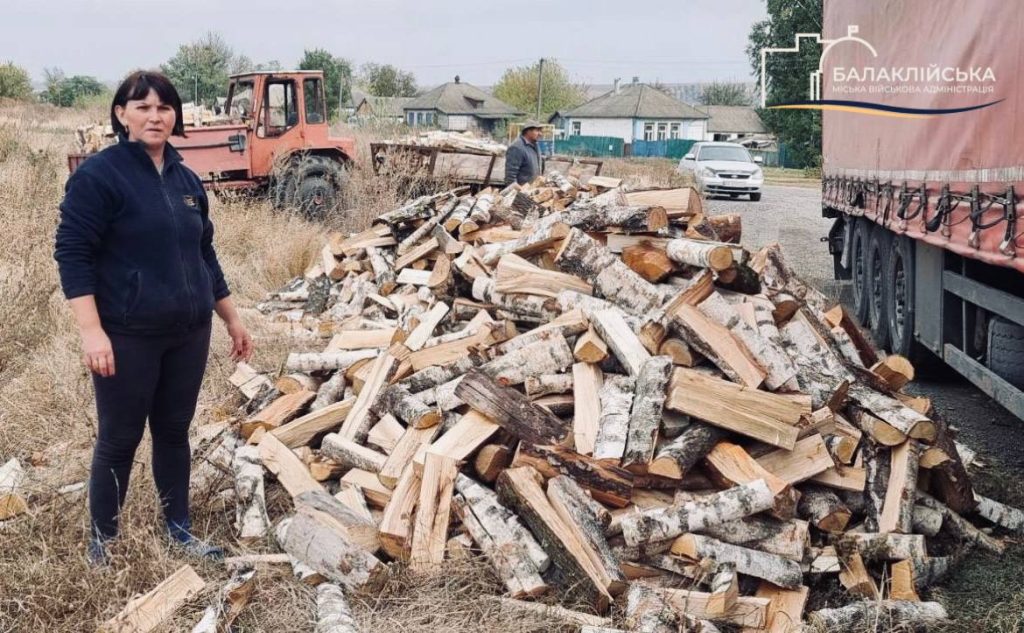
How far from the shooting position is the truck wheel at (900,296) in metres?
7.10

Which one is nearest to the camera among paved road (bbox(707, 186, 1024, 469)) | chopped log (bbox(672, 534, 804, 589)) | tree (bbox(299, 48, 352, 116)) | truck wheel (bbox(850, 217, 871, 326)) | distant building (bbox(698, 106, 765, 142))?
chopped log (bbox(672, 534, 804, 589))

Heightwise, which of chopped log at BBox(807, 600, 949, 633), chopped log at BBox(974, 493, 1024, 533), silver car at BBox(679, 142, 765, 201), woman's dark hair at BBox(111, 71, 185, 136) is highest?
silver car at BBox(679, 142, 765, 201)

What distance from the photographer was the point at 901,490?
13.3ft

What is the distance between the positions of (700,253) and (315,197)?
9248mm

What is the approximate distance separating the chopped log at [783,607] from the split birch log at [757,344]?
104 cm

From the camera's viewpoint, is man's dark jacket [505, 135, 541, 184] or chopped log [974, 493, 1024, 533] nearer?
chopped log [974, 493, 1024, 533]

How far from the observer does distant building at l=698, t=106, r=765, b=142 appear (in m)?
79.0

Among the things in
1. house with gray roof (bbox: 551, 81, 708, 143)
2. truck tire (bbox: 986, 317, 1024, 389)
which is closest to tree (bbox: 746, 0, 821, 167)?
house with gray roof (bbox: 551, 81, 708, 143)

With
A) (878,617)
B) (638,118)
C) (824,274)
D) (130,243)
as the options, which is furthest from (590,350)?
(638,118)

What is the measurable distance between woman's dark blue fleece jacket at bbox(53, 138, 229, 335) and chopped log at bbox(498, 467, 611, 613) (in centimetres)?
139

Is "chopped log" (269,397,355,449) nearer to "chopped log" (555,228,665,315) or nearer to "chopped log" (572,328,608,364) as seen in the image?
"chopped log" (572,328,608,364)

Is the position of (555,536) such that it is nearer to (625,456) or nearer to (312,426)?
(625,456)

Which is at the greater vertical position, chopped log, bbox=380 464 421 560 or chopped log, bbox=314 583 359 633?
chopped log, bbox=380 464 421 560

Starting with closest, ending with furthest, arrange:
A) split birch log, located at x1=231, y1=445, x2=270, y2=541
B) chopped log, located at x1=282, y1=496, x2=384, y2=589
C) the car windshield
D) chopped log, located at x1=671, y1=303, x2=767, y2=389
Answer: chopped log, located at x1=282, y1=496, x2=384, y2=589 < split birch log, located at x1=231, y1=445, x2=270, y2=541 < chopped log, located at x1=671, y1=303, x2=767, y2=389 < the car windshield
